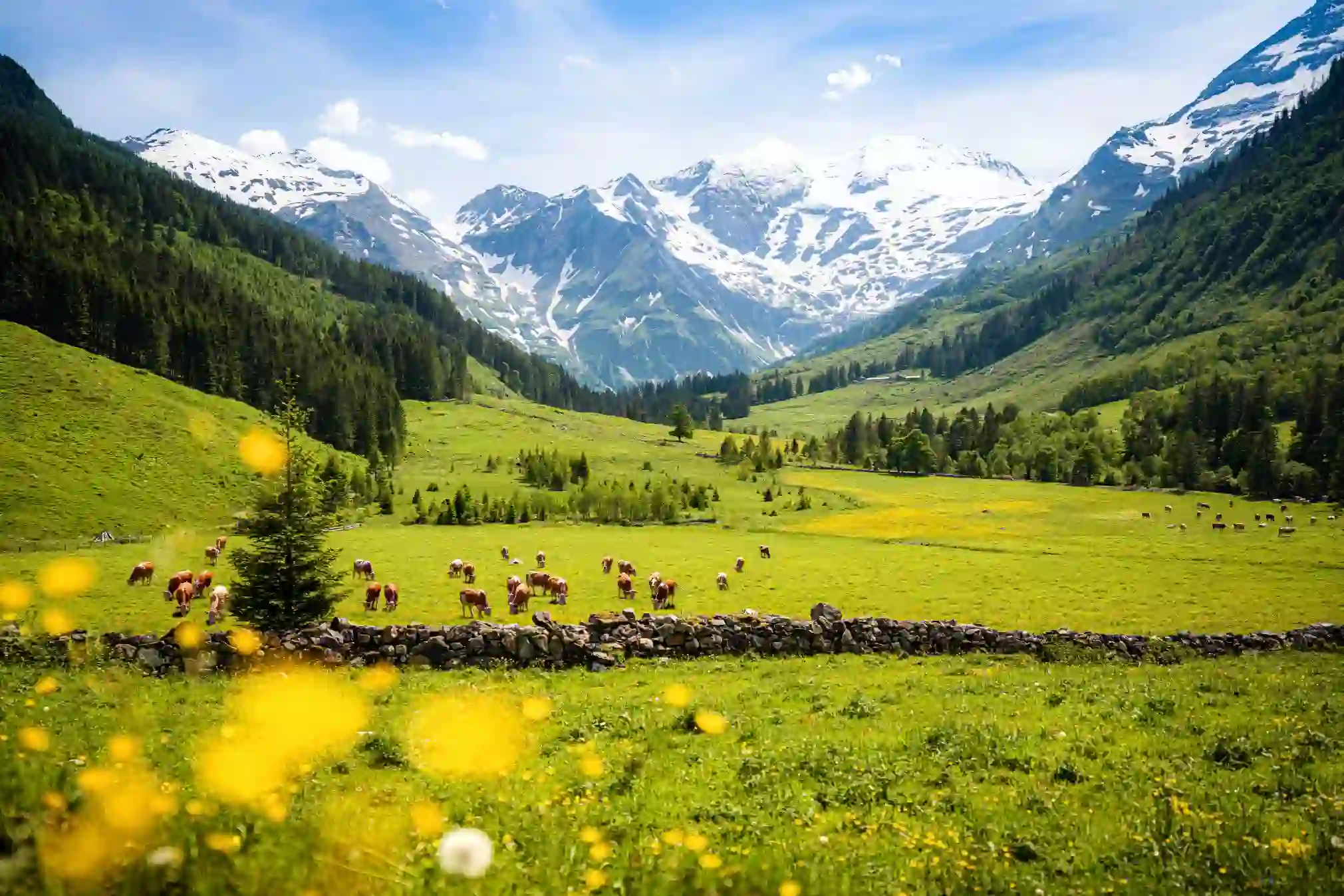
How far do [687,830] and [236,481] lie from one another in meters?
86.4

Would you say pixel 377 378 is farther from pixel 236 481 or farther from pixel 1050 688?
pixel 1050 688

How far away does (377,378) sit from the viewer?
144500 millimetres

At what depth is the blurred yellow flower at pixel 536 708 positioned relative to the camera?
15.5 meters

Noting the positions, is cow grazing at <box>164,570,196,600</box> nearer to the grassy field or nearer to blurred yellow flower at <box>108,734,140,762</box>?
the grassy field

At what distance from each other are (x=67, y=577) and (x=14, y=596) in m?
8.88

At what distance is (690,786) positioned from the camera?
1128 centimetres

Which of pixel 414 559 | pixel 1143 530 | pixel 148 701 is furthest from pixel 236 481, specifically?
pixel 1143 530

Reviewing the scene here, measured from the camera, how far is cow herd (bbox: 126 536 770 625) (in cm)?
3384

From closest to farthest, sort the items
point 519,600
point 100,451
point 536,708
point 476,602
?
point 536,708 < point 476,602 < point 519,600 < point 100,451

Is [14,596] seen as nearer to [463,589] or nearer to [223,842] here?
[463,589]

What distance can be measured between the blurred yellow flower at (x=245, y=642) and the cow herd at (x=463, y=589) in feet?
45.0

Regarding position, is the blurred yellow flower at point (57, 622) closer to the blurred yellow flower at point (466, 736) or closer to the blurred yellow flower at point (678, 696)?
the blurred yellow flower at point (466, 736)

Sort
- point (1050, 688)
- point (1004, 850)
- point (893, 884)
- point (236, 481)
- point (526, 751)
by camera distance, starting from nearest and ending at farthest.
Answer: point (893, 884), point (1004, 850), point (526, 751), point (1050, 688), point (236, 481)

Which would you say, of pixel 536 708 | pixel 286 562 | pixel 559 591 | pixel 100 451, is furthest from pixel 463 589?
pixel 100 451
